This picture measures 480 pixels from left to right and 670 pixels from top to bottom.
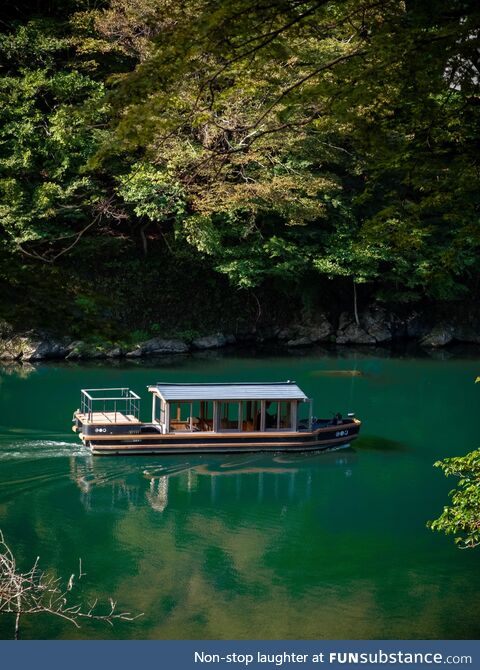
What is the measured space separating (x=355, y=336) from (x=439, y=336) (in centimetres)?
351

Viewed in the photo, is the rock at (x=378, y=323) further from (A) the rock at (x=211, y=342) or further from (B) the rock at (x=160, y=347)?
(B) the rock at (x=160, y=347)

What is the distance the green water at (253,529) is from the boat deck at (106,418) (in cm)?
72

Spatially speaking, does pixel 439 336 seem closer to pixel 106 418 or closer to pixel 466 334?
pixel 466 334

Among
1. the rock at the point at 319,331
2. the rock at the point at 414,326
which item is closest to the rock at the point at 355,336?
the rock at the point at 319,331

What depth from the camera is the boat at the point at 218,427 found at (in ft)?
72.1

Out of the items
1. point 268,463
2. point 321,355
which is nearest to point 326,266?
point 321,355

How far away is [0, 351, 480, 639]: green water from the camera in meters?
13.3

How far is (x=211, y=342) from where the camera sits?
36.4 m

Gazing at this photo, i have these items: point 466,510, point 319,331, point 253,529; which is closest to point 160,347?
point 319,331

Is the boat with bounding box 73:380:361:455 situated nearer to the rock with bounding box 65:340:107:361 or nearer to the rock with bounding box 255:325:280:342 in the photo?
the rock with bounding box 65:340:107:361

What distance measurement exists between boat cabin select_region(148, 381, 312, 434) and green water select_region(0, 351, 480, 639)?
2.93ft

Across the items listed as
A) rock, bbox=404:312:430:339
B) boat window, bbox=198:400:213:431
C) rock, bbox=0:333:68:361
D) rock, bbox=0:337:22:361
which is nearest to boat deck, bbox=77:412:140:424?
boat window, bbox=198:400:213:431

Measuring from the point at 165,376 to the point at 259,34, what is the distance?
21.0 m

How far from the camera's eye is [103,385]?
28578mm
